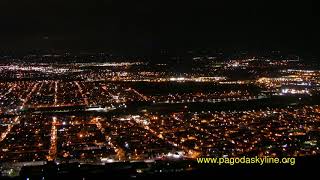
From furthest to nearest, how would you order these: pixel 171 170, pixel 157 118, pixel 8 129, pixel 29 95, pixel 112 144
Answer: pixel 29 95 < pixel 157 118 < pixel 8 129 < pixel 112 144 < pixel 171 170

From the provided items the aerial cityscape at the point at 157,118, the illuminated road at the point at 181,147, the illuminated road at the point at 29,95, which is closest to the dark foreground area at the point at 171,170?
the aerial cityscape at the point at 157,118

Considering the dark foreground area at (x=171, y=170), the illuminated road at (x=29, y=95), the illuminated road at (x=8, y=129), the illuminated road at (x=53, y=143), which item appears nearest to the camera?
the dark foreground area at (x=171, y=170)

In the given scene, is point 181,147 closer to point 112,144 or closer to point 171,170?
point 112,144

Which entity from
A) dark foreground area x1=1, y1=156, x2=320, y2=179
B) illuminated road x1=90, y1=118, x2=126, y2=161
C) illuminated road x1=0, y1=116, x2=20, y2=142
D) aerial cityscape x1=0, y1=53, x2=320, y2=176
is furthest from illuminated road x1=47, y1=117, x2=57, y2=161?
dark foreground area x1=1, y1=156, x2=320, y2=179

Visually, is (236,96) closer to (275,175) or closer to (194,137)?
(194,137)

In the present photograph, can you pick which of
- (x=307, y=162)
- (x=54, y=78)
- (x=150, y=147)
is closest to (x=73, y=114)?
(x=150, y=147)

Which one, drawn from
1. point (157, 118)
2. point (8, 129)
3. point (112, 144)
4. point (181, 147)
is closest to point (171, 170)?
point (181, 147)

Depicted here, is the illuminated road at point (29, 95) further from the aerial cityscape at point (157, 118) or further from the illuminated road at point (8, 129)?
the illuminated road at point (8, 129)

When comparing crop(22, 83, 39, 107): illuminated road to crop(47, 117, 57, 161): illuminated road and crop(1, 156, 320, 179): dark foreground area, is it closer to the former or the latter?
crop(47, 117, 57, 161): illuminated road

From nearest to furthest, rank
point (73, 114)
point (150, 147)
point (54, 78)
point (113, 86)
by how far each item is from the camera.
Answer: point (150, 147) < point (73, 114) < point (113, 86) < point (54, 78)
